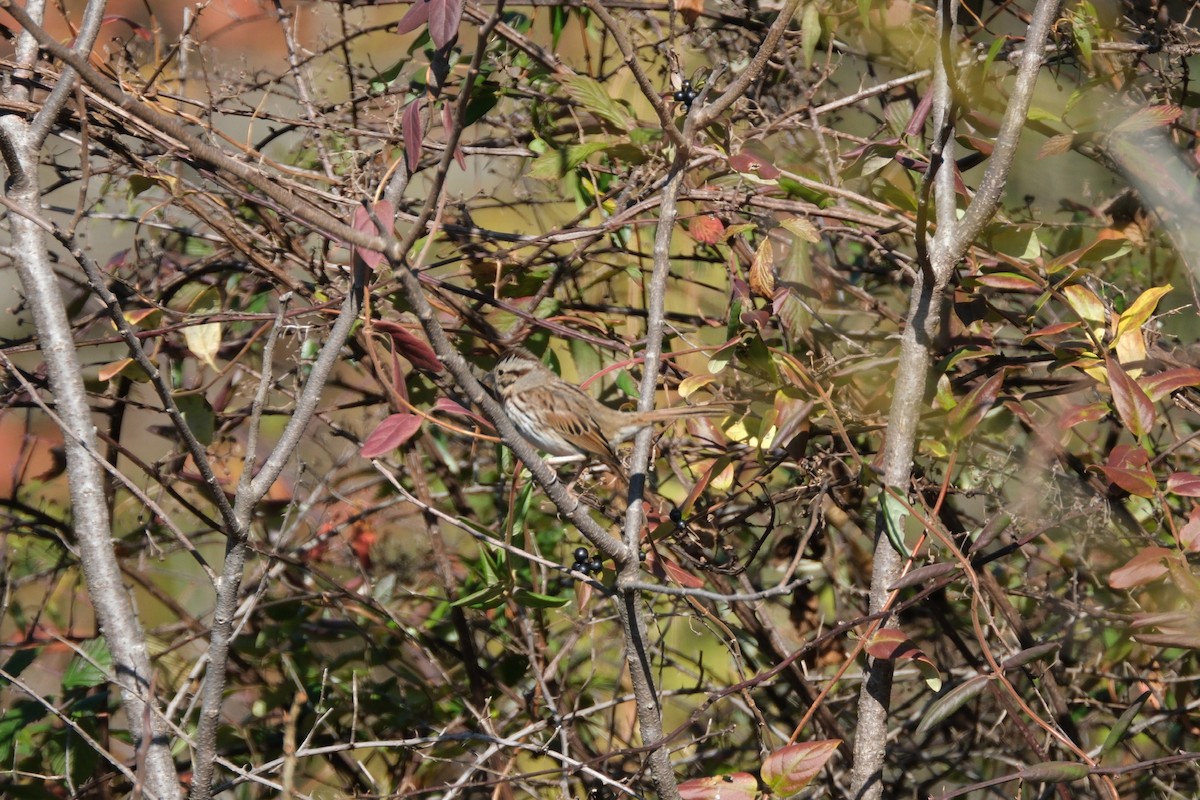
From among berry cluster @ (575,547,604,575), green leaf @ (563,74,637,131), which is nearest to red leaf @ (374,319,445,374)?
berry cluster @ (575,547,604,575)

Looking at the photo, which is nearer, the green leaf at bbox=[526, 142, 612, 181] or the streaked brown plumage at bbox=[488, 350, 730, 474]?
the green leaf at bbox=[526, 142, 612, 181]

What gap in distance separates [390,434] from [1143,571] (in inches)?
60.5

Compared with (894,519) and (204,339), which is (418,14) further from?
(894,519)

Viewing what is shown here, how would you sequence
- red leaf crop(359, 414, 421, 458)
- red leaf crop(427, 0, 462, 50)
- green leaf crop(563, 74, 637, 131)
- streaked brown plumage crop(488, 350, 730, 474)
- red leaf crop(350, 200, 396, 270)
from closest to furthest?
red leaf crop(350, 200, 396, 270) → red leaf crop(427, 0, 462, 50) → red leaf crop(359, 414, 421, 458) → green leaf crop(563, 74, 637, 131) → streaked brown plumage crop(488, 350, 730, 474)

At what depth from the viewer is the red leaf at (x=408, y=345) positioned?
88.2 inches

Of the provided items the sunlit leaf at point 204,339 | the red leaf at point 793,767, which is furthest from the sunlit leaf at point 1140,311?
the sunlit leaf at point 204,339

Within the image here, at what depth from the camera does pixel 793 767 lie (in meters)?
2.03

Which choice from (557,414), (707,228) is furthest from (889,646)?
(557,414)

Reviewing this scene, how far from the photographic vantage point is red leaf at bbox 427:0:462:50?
1987 mm

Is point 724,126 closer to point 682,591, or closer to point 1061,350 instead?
point 1061,350

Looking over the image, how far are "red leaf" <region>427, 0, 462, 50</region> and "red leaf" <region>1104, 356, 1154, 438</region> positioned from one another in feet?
4.96

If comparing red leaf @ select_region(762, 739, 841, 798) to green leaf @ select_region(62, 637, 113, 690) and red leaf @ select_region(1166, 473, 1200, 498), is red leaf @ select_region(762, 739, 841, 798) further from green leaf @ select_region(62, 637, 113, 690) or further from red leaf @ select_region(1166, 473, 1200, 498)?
green leaf @ select_region(62, 637, 113, 690)

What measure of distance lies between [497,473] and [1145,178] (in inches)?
85.4

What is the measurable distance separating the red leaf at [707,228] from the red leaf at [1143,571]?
1.27 meters
